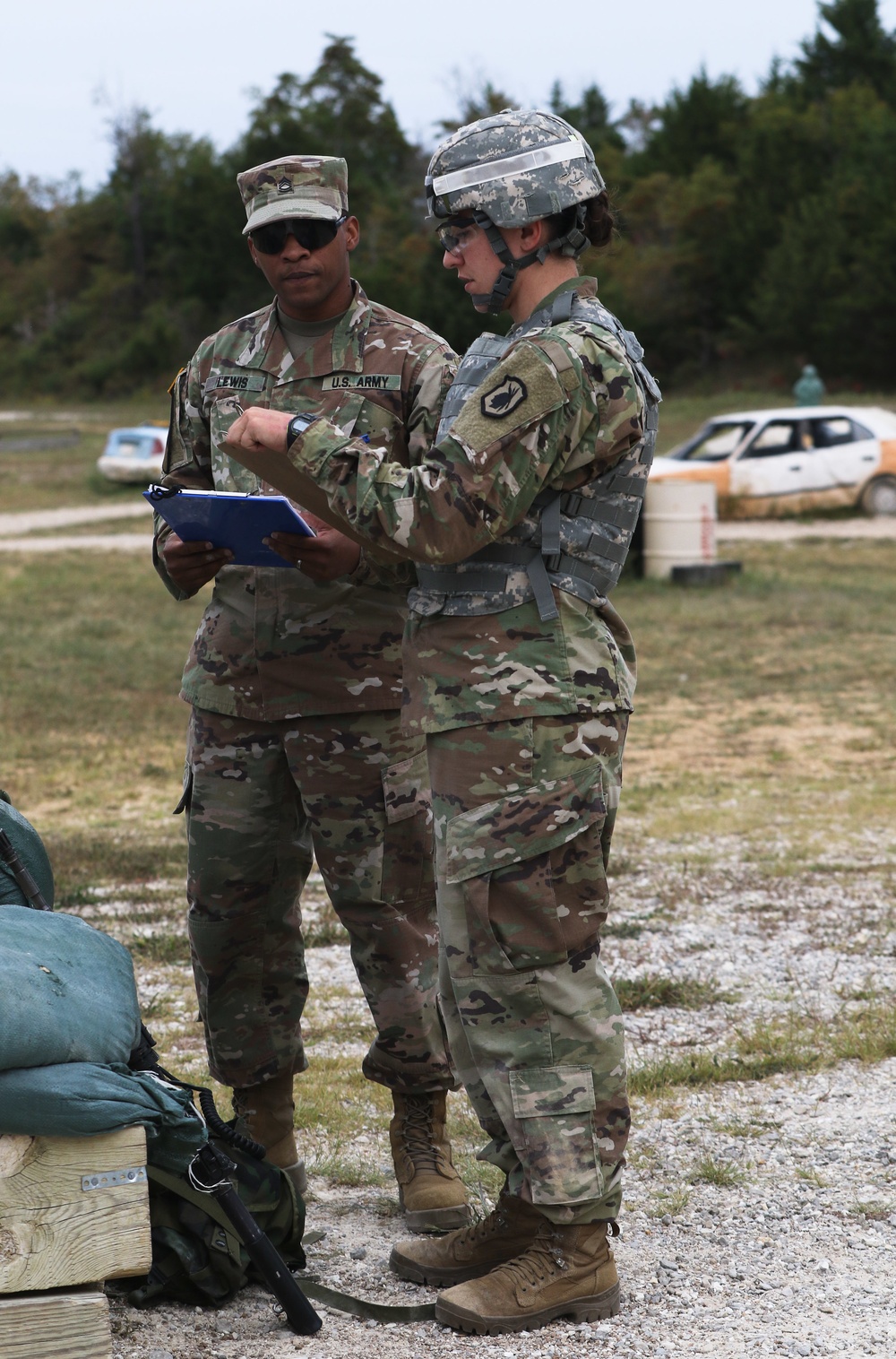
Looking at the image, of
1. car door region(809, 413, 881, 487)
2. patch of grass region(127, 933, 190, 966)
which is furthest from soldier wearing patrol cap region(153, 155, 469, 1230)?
car door region(809, 413, 881, 487)

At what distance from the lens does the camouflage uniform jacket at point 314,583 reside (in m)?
3.36

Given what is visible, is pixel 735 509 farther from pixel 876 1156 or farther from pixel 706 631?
pixel 876 1156

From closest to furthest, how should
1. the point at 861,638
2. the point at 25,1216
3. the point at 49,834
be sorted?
the point at 25,1216 → the point at 49,834 → the point at 861,638

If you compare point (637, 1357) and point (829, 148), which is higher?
point (829, 148)

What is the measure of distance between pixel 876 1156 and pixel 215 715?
179 cm

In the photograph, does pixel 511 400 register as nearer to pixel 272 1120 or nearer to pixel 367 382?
pixel 367 382

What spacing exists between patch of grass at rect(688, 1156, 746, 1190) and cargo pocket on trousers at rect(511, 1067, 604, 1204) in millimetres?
786

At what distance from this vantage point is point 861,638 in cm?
1241


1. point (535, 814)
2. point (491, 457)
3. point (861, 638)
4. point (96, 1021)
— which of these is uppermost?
point (491, 457)

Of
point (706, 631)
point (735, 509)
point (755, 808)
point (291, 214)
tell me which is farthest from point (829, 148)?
point (291, 214)

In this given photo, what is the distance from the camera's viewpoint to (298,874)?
350 centimetres

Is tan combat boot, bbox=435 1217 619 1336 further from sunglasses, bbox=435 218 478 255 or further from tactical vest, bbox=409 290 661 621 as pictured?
sunglasses, bbox=435 218 478 255

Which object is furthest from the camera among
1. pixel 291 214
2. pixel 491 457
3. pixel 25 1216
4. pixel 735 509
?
pixel 735 509

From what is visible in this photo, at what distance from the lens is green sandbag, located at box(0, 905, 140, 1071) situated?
7.95ft
